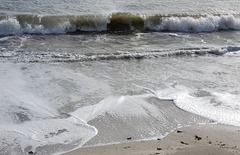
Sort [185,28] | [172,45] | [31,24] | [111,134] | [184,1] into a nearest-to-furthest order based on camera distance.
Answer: [111,134] < [172,45] < [31,24] < [185,28] < [184,1]

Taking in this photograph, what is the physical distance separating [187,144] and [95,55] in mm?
4961

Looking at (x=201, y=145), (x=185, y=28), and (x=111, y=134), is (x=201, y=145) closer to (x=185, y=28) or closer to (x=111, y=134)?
(x=111, y=134)

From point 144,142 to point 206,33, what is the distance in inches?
347

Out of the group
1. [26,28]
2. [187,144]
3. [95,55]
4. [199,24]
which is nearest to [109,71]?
[95,55]

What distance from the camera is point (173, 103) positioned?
6.86m

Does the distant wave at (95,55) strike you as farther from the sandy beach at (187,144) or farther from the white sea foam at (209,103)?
the sandy beach at (187,144)

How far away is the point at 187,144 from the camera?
17.5 feet

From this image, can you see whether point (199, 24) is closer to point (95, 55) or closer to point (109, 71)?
point (95, 55)

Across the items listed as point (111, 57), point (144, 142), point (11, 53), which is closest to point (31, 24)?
point (11, 53)

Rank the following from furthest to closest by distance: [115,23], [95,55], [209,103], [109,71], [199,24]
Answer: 1. [199,24]
2. [115,23]
3. [95,55]
4. [109,71]
5. [209,103]

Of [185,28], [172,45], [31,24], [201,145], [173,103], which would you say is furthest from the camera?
[185,28]

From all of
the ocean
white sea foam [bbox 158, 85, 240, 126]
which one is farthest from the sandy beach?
white sea foam [bbox 158, 85, 240, 126]

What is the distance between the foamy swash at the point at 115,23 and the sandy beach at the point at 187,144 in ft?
25.6

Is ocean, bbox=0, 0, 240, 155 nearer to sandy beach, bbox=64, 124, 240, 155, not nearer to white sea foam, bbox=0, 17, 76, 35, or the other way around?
white sea foam, bbox=0, 17, 76, 35
